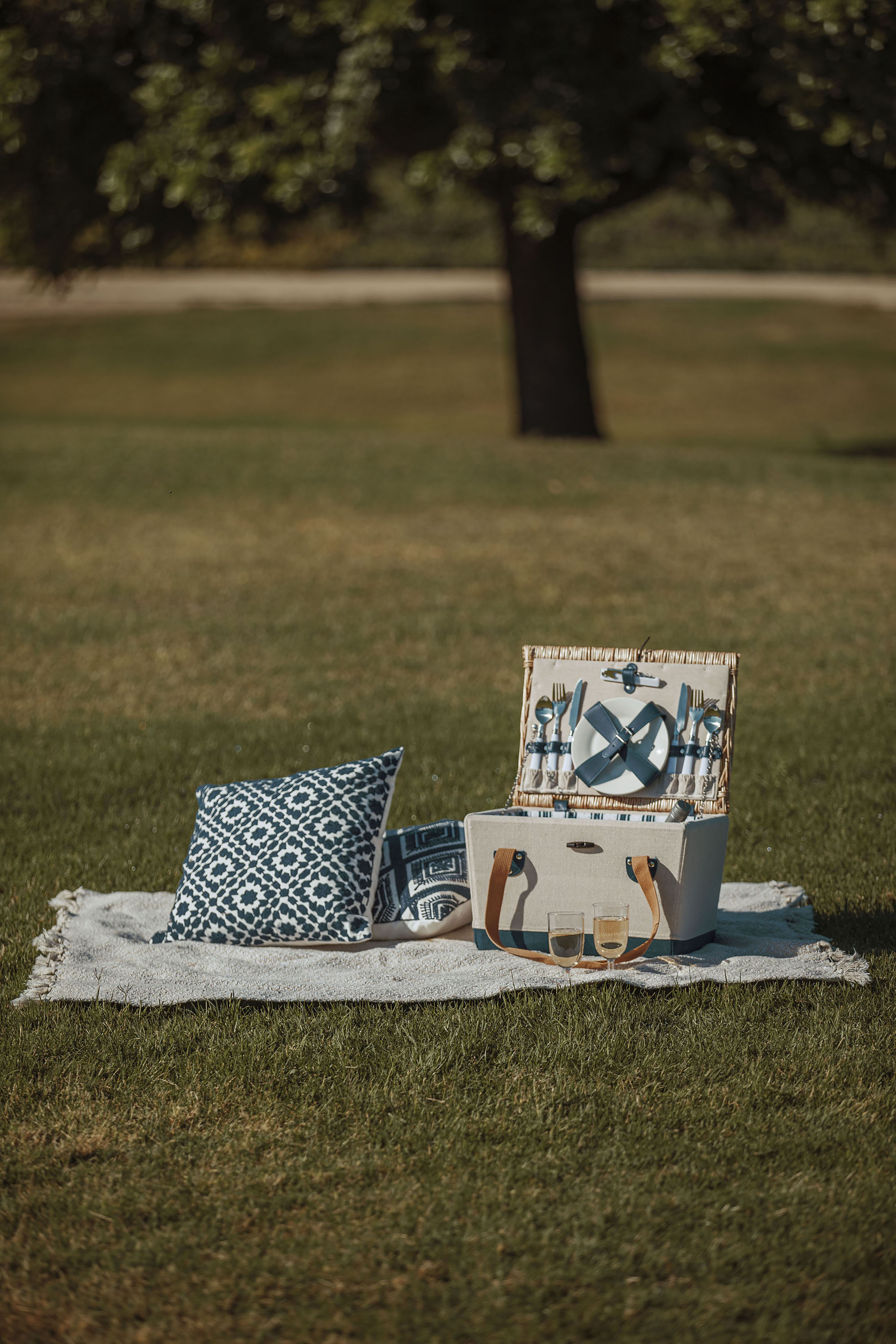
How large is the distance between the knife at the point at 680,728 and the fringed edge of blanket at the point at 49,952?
2253 mm

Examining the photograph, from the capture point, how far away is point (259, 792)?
5102mm

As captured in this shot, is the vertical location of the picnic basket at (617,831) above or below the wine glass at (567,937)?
above

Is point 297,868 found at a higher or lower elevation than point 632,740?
lower

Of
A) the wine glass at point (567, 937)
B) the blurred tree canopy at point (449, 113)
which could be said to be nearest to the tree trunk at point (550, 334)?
the blurred tree canopy at point (449, 113)

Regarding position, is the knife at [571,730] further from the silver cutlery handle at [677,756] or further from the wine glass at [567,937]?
the wine glass at [567,937]

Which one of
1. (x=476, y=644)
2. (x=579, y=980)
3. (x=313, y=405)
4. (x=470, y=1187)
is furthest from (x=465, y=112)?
(x=313, y=405)

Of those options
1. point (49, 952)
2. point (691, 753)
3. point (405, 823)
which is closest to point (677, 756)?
point (691, 753)

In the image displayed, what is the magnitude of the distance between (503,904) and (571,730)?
2.50ft

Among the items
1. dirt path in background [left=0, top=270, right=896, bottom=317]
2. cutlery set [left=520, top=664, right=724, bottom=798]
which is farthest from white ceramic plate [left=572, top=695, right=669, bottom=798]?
dirt path in background [left=0, top=270, right=896, bottom=317]

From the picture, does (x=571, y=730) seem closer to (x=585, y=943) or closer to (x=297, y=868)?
(x=585, y=943)

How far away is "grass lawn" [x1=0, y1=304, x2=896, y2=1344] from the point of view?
3082 millimetres

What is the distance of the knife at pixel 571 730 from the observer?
506 cm

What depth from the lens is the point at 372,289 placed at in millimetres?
42312

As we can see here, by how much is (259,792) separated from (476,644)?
565 centimetres
